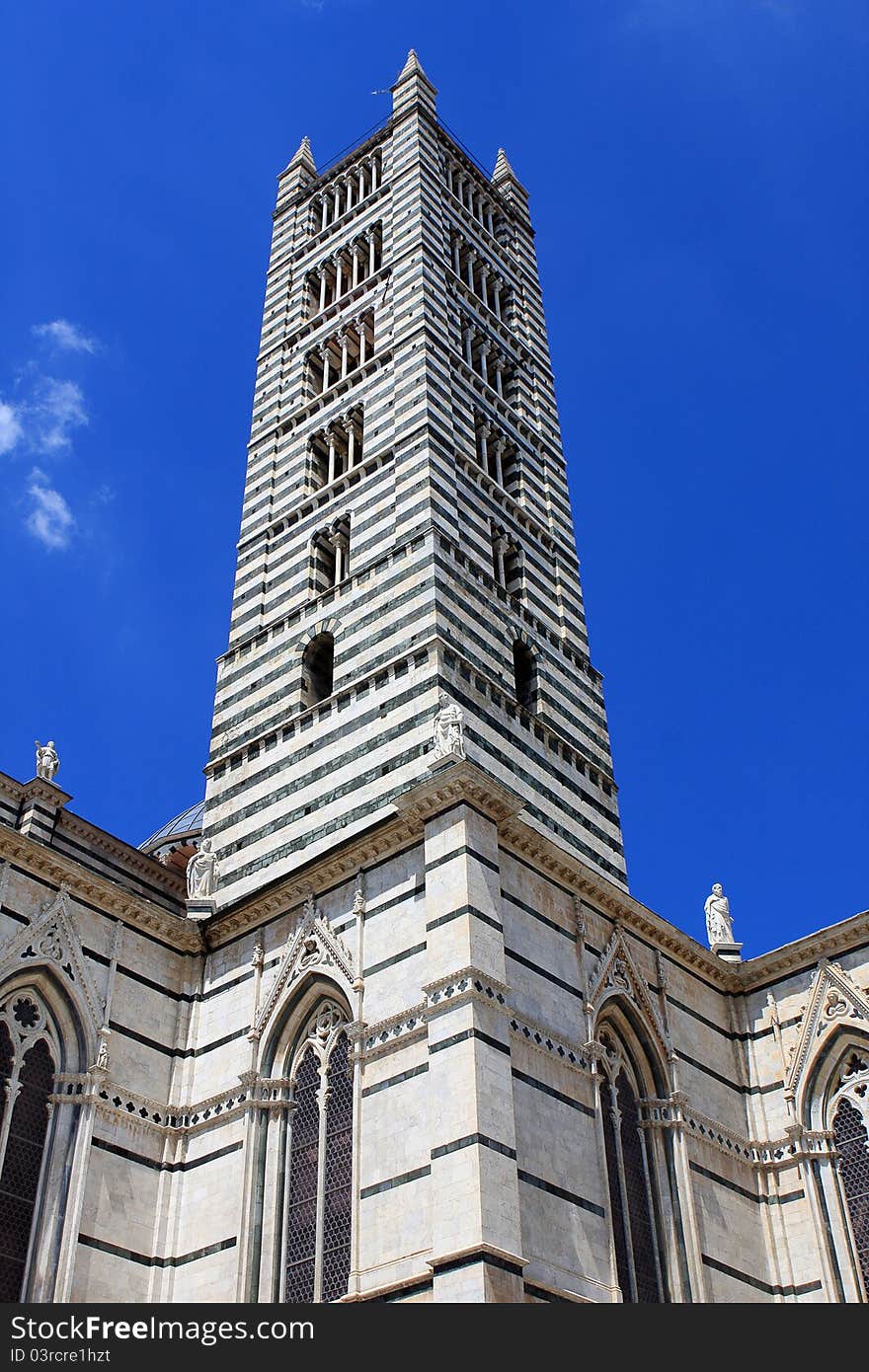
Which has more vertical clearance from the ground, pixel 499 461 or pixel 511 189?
pixel 511 189

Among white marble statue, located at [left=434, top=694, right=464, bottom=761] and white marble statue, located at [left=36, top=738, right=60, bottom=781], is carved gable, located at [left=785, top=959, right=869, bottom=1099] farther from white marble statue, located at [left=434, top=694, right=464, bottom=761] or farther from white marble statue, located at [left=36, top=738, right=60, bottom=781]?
white marble statue, located at [left=36, top=738, right=60, bottom=781]

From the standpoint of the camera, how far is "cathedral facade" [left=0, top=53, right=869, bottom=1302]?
16.1 meters

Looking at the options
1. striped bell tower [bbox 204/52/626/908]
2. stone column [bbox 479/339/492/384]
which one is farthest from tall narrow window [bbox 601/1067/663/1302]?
stone column [bbox 479/339/492/384]

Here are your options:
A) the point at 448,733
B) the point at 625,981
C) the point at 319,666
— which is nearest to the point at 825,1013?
the point at 625,981

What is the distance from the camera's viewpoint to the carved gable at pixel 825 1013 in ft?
65.0

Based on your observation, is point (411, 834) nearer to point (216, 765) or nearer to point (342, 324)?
point (216, 765)

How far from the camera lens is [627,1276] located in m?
16.9

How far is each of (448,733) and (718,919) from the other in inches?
269

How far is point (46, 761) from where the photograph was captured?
24.5 m

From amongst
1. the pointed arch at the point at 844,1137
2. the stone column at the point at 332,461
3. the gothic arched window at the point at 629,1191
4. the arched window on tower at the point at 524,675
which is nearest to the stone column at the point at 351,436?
the stone column at the point at 332,461

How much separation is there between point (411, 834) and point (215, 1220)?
540 centimetres

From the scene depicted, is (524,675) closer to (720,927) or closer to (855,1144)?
(720,927)

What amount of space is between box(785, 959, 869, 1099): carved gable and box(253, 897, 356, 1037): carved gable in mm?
6834

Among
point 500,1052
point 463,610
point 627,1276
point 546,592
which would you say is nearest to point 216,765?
point 463,610
